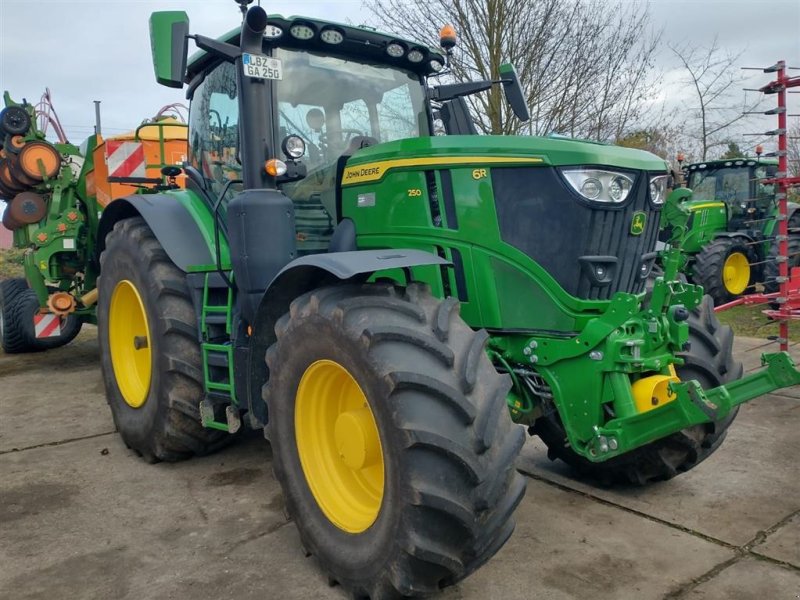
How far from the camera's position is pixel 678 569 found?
2910 millimetres

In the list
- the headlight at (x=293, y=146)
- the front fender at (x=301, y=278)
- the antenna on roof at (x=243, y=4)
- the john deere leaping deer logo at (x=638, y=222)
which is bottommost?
the front fender at (x=301, y=278)

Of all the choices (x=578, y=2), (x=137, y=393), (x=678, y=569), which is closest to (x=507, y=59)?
(x=578, y=2)

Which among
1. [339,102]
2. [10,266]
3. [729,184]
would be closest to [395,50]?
[339,102]

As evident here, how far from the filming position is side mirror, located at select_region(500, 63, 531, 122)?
4.07 m

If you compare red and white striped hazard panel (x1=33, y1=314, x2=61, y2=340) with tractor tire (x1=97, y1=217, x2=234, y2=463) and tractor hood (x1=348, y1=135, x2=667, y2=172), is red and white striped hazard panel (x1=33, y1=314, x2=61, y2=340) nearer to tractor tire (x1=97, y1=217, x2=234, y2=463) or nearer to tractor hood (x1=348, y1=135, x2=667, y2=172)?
tractor tire (x1=97, y1=217, x2=234, y2=463)

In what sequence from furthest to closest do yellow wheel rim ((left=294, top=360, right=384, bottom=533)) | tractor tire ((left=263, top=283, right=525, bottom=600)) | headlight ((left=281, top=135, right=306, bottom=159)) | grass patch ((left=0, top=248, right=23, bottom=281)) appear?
1. grass patch ((left=0, top=248, right=23, bottom=281))
2. headlight ((left=281, top=135, right=306, bottom=159))
3. yellow wheel rim ((left=294, top=360, right=384, bottom=533))
4. tractor tire ((left=263, top=283, right=525, bottom=600))

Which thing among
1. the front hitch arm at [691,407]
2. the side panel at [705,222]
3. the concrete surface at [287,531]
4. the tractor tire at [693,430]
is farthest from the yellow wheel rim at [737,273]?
the front hitch arm at [691,407]

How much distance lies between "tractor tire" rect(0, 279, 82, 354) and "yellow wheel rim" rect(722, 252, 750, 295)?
928 cm

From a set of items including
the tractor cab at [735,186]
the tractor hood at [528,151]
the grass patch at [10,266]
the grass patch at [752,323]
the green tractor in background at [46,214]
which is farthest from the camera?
the grass patch at [10,266]

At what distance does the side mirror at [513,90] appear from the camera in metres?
4.07

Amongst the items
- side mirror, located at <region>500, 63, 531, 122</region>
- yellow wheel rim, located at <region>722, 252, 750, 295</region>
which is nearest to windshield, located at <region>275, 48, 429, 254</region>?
side mirror, located at <region>500, 63, 531, 122</region>

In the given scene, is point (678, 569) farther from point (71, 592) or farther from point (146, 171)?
point (146, 171)

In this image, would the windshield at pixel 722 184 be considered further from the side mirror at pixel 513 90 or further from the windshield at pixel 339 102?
the windshield at pixel 339 102

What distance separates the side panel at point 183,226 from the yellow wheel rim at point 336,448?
1.23 metres
